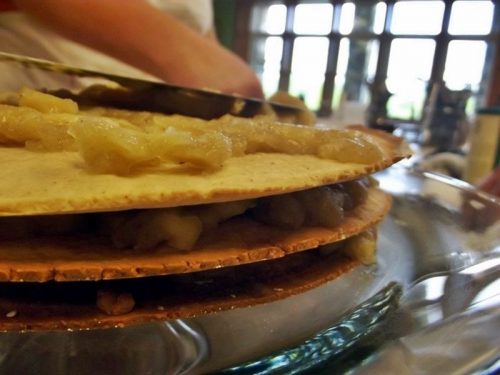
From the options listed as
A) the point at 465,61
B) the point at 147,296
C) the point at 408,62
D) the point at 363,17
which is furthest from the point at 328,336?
the point at 363,17

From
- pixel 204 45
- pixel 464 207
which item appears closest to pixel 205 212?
pixel 464 207

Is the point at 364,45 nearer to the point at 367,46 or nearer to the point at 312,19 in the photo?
the point at 367,46

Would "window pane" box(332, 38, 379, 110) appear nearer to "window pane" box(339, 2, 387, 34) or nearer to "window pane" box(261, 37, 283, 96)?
"window pane" box(339, 2, 387, 34)

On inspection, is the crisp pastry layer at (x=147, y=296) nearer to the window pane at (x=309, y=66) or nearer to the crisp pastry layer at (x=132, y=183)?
the crisp pastry layer at (x=132, y=183)

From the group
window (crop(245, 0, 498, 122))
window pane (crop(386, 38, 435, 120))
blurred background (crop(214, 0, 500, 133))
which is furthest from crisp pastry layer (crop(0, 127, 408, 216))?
window pane (crop(386, 38, 435, 120))

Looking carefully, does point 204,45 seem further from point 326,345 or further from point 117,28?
point 326,345
